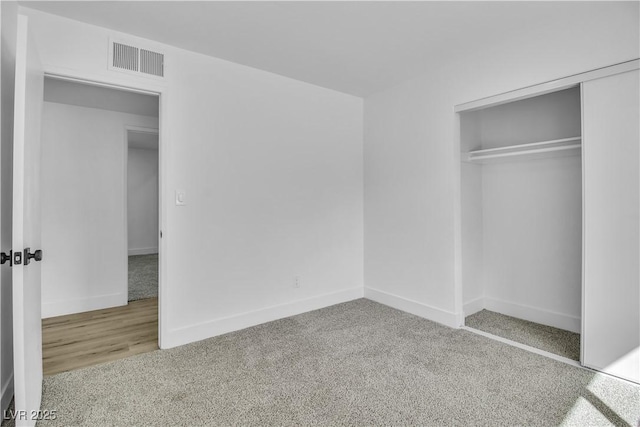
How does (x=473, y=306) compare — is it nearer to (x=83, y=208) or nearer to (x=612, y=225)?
(x=612, y=225)

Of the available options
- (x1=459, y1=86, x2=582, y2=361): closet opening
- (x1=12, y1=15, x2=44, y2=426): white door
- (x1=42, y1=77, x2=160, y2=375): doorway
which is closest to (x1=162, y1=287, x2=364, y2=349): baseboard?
(x1=42, y1=77, x2=160, y2=375): doorway

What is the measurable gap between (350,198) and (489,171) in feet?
5.03

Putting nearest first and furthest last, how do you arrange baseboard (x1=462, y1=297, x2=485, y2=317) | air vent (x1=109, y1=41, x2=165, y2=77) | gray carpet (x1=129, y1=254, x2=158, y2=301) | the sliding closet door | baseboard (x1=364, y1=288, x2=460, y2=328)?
the sliding closet door
air vent (x1=109, y1=41, x2=165, y2=77)
baseboard (x1=364, y1=288, x2=460, y2=328)
baseboard (x1=462, y1=297, x2=485, y2=317)
gray carpet (x1=129, y1=254, x2=158, y2=301)

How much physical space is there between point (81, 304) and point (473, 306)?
169 inches

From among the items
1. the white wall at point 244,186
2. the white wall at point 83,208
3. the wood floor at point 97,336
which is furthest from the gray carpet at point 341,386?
the white wall at point 83,208

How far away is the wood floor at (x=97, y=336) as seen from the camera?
8.36ft

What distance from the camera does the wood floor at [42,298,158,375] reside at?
2.55m

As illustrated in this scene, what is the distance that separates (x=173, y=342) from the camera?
273 centimetres

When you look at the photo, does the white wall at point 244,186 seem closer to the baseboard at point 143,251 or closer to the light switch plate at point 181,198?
the light switch plate at point 181,198

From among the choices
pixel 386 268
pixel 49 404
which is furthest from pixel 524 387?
pixel 49 404

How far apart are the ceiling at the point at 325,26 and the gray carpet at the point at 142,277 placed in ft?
10.5

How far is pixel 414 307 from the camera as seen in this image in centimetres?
347

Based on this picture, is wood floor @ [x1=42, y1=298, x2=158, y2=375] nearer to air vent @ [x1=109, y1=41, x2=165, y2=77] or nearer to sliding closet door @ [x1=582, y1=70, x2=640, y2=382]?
air vent @ [x1=109, y1=41, x2=165, y2=77]

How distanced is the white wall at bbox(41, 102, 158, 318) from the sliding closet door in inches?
179
